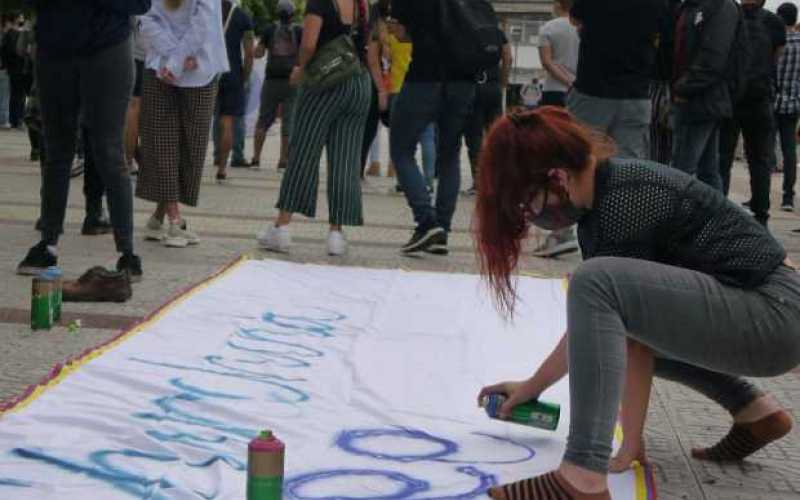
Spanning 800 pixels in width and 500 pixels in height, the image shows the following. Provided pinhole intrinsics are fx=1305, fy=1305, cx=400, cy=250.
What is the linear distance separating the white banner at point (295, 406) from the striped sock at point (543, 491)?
0.09 m

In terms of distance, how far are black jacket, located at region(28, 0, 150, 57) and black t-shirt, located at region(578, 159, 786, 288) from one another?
3.06 meters

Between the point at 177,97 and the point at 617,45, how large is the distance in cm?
241

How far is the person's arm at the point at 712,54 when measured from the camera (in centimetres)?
728

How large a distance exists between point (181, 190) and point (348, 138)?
1.02 meters

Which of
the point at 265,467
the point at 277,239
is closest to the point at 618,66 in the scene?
the point at 277,239

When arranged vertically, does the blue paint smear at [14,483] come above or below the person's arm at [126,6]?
below

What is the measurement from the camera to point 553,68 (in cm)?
963

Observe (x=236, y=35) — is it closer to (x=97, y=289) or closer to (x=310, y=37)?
(x=310, y=37)

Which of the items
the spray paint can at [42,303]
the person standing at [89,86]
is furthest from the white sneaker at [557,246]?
the spray paint can at [42,303]

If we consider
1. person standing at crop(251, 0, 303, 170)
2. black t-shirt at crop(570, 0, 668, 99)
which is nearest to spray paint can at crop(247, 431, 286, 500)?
black t-shirt at crop(570, 0, 668, 99)

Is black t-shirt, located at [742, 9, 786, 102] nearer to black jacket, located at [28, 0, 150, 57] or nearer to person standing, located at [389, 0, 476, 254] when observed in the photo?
person standing, located at [389, 0, 476, 254]

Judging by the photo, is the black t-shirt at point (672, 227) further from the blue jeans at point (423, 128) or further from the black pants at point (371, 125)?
the black pants at point (371, 125)

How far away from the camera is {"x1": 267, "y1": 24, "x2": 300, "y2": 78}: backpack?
44.4 feet

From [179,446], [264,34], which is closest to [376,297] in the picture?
[179,446]
